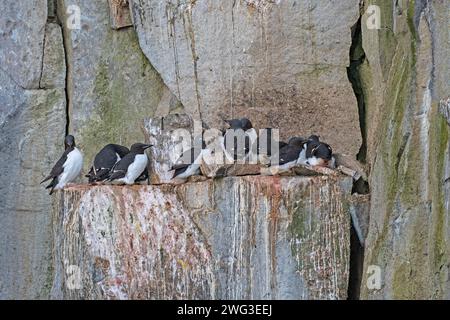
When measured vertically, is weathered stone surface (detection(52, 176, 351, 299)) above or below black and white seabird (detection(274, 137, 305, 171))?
below

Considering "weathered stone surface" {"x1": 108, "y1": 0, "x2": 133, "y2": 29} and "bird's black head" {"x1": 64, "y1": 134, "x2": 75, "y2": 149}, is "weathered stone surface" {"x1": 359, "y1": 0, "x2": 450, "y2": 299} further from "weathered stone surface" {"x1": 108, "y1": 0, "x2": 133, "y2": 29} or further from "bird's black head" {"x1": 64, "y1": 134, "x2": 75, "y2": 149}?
"weathered stone surface" {"x1": 108, "y1": 0, "x2": 133, "y2": 29}

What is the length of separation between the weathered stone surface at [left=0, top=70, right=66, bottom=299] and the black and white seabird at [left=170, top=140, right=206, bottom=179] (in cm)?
289

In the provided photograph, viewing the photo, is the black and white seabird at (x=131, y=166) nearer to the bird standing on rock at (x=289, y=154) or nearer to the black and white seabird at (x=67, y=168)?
the black and white seabird at (x=67, y=168)

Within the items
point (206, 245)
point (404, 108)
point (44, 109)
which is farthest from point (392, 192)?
point (44, 109)

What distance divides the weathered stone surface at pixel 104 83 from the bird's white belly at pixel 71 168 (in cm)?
119

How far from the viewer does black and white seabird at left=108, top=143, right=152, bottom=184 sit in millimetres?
13945

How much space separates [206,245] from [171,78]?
9.61 ft

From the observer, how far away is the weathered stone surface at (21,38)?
52.6 feet

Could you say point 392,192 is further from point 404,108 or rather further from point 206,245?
point 206,245

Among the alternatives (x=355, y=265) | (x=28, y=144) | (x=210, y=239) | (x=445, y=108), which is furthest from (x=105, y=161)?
(x=445, y=108)

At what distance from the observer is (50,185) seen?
49.3 ft

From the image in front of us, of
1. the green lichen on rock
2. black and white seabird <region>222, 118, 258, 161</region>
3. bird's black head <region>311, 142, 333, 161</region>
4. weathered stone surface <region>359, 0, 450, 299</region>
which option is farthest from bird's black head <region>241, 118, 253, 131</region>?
the green lichen on rock

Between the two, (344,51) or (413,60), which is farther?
(344,51)

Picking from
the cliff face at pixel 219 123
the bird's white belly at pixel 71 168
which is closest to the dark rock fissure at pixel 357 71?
the cliff face at pixel 219 123
